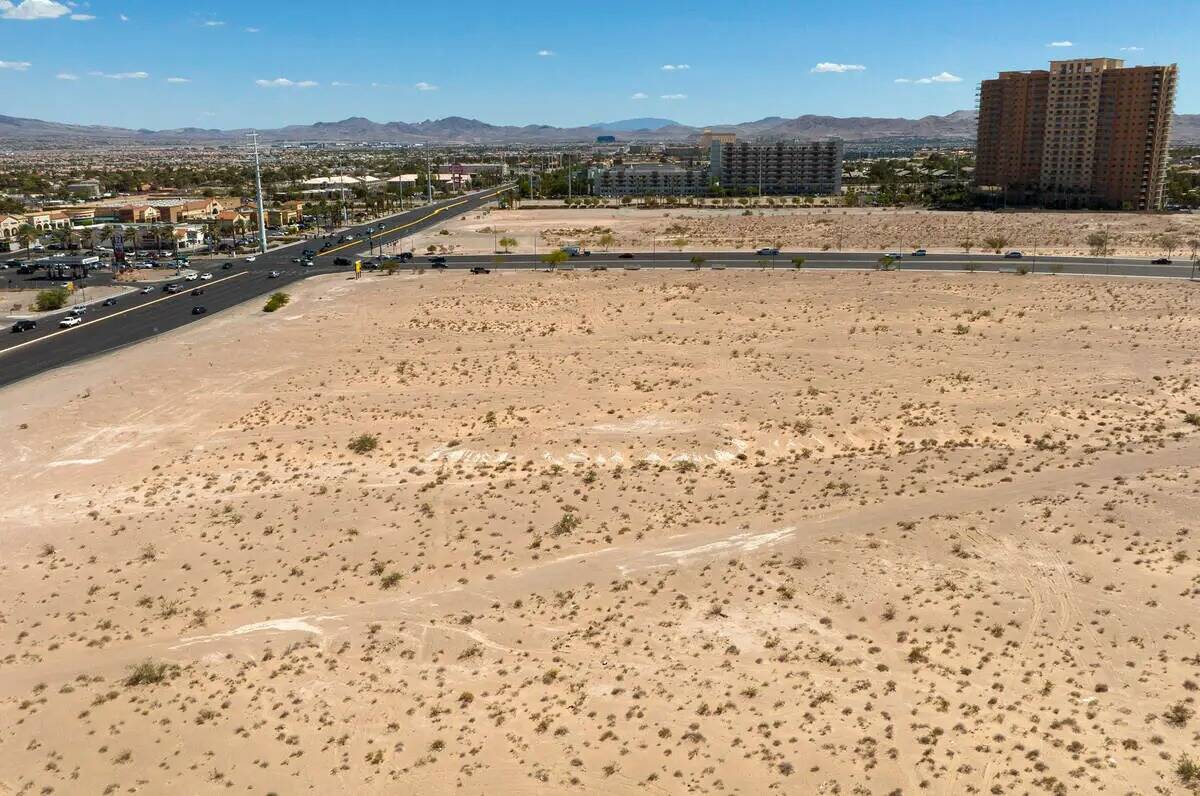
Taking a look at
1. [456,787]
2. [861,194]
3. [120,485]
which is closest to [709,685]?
[456,787]

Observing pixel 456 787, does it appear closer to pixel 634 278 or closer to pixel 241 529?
pixel 241 529

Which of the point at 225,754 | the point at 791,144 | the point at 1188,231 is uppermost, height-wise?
the point at 791,144

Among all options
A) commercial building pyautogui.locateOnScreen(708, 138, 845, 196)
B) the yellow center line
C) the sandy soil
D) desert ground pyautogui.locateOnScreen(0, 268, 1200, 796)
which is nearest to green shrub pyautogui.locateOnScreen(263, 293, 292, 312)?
the yellow center line

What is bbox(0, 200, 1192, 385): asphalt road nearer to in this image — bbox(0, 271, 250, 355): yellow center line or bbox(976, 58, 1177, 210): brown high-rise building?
bbox(0, 271, 250, 355): yellow center line

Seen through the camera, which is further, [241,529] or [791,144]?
[791,144]

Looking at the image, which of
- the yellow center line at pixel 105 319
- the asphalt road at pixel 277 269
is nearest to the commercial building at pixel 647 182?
the asphalt road at pixel 277 269

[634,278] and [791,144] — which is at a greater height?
[791,144]

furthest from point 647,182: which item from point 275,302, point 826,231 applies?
point 275,302
